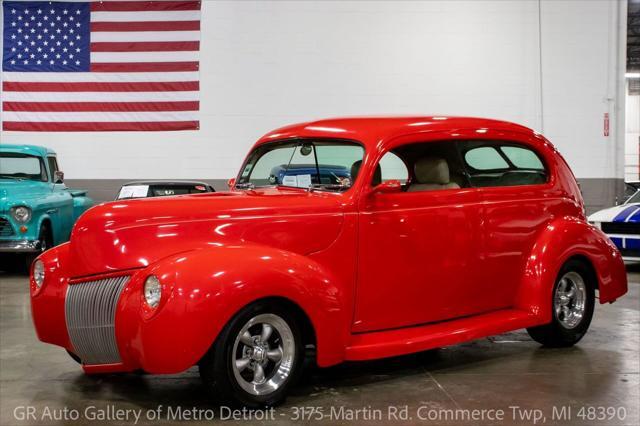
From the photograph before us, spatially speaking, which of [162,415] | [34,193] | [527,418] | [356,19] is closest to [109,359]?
[162,415]

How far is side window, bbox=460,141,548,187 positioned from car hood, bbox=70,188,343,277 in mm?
1161

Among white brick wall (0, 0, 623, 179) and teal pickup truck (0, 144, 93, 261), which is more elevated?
white brick wall (0, 0, 623, 179)

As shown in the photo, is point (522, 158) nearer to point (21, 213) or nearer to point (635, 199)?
point (635, 199)

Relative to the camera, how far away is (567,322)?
538 cm

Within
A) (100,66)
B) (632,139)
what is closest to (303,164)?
(100,66)

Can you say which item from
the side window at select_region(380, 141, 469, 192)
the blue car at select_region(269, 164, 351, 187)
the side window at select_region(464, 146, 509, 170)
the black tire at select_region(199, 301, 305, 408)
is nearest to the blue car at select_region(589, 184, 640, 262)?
the side window at select_region(464, 146, 509, 170)

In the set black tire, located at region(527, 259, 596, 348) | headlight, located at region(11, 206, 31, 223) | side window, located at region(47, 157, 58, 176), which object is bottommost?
black tire, located at region(527, 259, 596, 348)

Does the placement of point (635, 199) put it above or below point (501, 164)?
below

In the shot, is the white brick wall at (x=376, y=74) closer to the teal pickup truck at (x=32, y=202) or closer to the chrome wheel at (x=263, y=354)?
the teal pickup truck at (x=32, y=202)

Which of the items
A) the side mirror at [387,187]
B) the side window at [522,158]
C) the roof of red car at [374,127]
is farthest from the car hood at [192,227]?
the side window at [522,158]

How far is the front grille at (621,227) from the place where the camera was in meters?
9.70

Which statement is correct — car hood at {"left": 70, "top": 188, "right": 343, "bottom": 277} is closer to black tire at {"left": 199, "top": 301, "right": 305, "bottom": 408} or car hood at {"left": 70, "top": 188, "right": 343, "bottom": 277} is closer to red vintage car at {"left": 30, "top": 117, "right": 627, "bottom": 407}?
red vintage car at {"left": 30, "top": 117, "right": 627, "bottom": 407}

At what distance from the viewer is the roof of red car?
15.0 feet

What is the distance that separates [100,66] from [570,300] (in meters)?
10.5
